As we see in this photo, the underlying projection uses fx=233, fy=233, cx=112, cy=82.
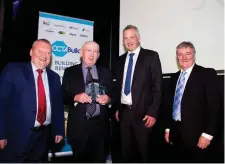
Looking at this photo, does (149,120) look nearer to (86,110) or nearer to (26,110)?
(86,110)

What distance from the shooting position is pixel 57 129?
8.28ft

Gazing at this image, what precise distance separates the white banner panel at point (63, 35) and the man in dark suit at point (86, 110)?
49.4 inches

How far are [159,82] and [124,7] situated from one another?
6.23 ft

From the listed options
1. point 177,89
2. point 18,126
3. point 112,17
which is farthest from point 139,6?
point 18,126

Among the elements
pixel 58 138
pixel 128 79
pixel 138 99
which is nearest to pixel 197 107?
pixel 138 99

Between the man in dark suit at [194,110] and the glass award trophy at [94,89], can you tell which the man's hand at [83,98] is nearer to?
the glass award trophy at [94,89]

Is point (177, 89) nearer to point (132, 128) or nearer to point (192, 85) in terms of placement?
point (192, 85)

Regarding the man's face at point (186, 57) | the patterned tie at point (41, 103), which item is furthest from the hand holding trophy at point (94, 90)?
the man's face at point (186, 57)

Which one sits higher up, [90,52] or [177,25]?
[177,25]

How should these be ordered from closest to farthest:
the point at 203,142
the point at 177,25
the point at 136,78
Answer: the point at 203,142 → the point at 136,78 → the point at 177,25

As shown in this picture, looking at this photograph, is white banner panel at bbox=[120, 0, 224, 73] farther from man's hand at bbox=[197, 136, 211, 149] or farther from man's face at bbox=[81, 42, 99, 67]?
man's face at bbox=[81, 42, 99, 67]

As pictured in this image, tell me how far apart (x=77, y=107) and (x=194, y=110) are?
3.88 feet

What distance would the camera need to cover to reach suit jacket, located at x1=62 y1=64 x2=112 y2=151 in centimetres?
242

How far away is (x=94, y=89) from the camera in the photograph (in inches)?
98.2
